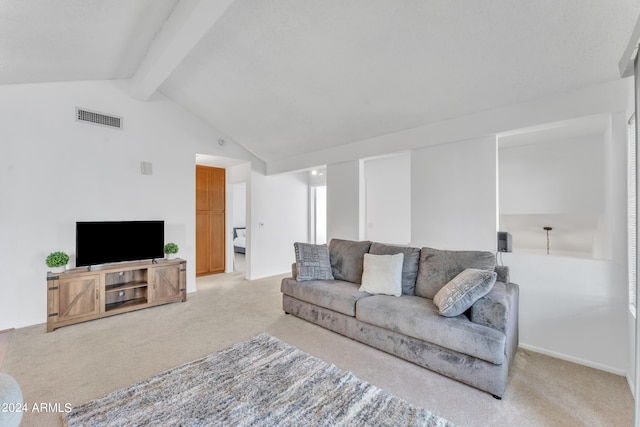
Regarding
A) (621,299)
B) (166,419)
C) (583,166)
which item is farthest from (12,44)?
(583,166)

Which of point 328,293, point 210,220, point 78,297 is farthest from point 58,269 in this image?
point 328,293

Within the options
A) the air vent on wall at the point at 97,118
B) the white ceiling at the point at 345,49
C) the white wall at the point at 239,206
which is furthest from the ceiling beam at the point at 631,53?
the white wall at the point at 239,206

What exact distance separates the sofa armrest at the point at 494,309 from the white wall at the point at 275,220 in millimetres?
4185

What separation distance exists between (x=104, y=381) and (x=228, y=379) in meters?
0.97

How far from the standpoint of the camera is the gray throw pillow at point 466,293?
2.18 m

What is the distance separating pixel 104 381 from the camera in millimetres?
2156

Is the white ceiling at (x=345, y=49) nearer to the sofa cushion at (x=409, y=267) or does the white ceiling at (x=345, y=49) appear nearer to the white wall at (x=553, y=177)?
the white wall at (x=553, y=177)

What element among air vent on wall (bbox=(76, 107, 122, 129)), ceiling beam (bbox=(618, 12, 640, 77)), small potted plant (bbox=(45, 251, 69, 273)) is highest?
air vent on wall (bbox=(76, 107, 122, 129))

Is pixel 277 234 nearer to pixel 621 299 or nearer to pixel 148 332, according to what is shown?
pixel 148 332

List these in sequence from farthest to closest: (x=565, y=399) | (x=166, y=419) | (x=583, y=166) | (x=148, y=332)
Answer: (x=583, y=166), (x=148, y=332), (x=565, y=399), (x=166, y=419)

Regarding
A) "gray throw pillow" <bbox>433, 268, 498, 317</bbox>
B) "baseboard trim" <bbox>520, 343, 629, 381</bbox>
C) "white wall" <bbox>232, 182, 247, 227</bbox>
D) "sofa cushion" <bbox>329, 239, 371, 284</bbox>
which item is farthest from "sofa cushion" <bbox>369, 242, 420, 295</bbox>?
"white wall" <bbox>232, 182, 247, 227</bbox>

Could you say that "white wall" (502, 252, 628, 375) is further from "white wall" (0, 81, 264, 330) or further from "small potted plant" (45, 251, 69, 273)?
"small potted plant" (45, 251, 69, 273)

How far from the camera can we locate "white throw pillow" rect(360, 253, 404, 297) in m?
2.93

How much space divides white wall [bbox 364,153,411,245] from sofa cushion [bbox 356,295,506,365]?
2.95 meters
